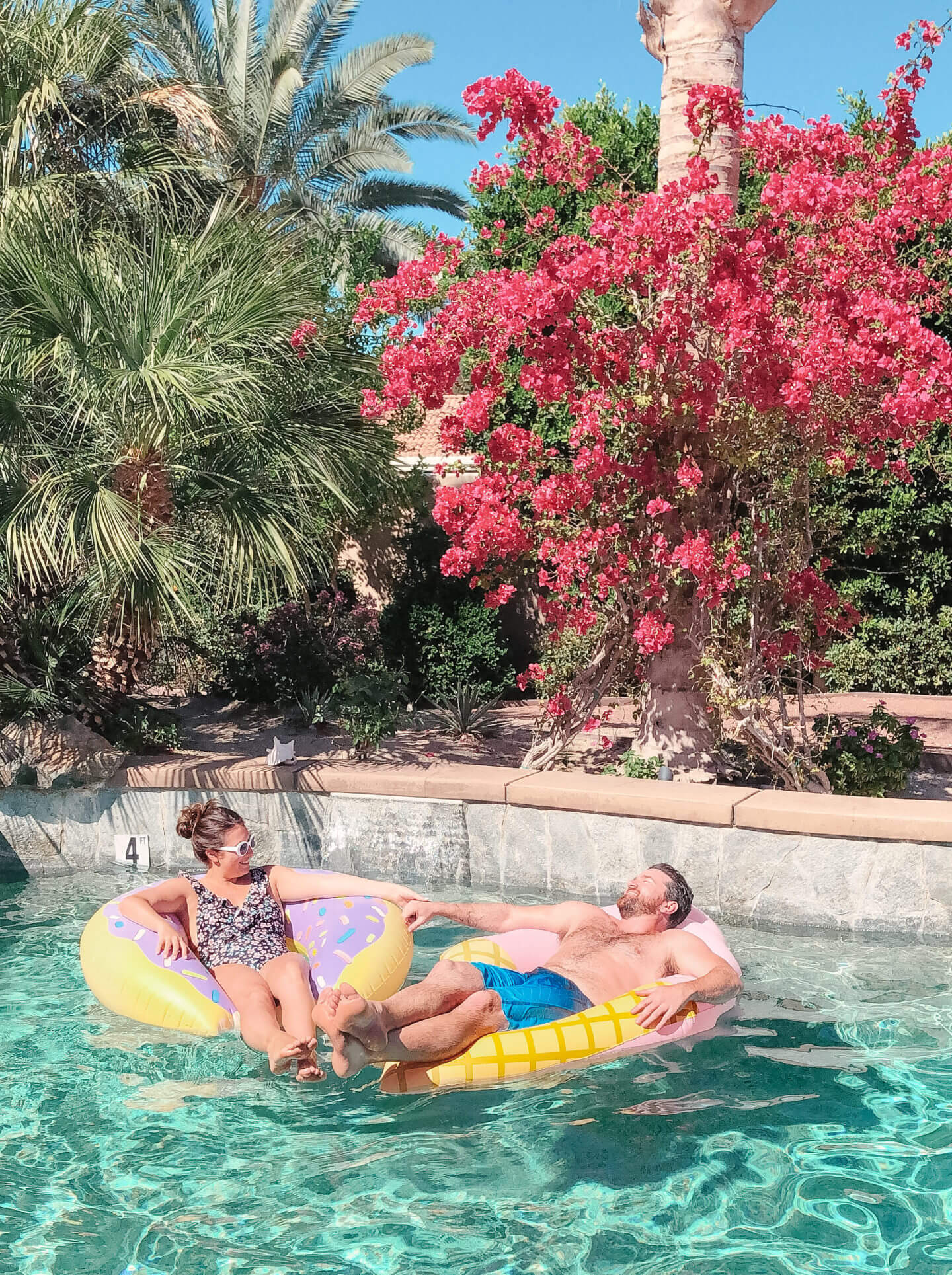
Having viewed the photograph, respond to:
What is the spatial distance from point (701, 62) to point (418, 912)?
5.18 metres

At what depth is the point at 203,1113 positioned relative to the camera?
4.48m

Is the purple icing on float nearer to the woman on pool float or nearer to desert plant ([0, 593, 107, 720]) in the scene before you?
the woman on pool float

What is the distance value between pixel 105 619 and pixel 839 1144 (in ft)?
17.0

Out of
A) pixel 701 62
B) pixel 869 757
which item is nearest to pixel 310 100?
pixel 701 62

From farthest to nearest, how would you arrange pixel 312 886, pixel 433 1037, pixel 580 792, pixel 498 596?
pixel 498 596 < pixel 580 792 < pixel 312 886 < pixel 433 1037

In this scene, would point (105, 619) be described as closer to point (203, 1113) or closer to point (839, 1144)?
point (203, 1113)

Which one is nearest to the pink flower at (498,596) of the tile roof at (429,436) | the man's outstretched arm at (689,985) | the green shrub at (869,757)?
the green shrub at (869,757)

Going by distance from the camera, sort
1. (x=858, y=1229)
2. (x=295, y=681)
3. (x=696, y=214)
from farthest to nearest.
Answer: (x=295, y=681), (x=696, y=214), (x=858, y=1229)

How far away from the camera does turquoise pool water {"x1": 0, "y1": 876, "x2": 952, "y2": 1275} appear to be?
361 centimetres

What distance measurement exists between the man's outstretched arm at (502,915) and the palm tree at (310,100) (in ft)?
43.5

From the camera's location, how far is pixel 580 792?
6.49 meters

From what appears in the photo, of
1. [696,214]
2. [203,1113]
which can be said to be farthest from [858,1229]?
[696,214]

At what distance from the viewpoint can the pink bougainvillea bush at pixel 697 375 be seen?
6.25 meters

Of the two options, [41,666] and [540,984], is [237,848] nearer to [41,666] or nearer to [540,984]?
[540,984]
